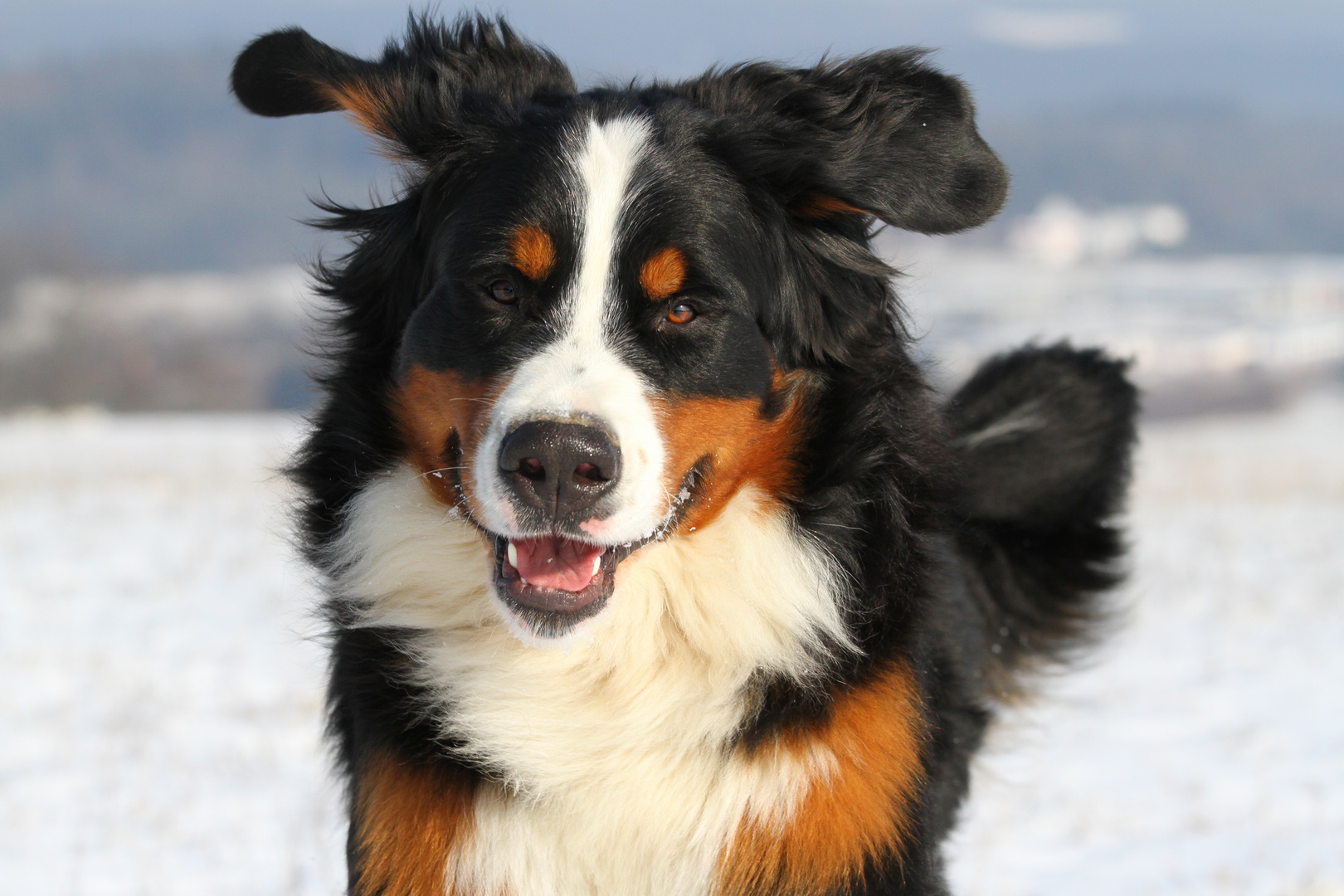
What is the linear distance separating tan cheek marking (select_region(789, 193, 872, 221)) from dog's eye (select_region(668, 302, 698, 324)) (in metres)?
0.43

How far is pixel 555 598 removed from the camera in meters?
2.61

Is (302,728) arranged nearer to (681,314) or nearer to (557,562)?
(557,562)

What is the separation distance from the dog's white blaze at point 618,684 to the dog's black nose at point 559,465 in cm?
34

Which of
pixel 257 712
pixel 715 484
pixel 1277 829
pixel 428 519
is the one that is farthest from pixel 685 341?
pixel 257 712

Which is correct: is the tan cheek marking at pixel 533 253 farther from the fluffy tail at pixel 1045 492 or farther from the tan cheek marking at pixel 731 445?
the fluffy tail at pixel 1045 492

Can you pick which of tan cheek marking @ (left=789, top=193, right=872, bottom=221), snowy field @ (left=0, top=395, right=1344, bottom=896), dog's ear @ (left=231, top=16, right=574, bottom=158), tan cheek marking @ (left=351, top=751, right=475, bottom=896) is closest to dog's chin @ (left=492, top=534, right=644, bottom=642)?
tan cheek marking @ (left=351, top=751, right=475, bottom=896)

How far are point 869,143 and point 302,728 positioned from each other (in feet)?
16.7

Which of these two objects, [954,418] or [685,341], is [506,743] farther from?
[954,418]

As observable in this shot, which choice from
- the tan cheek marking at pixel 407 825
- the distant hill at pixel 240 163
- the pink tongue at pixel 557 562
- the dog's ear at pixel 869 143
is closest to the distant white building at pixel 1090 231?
the distant hill at pixel 240 163

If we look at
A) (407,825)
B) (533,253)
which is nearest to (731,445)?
(533,253)

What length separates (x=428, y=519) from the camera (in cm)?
289

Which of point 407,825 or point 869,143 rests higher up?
point 869,143

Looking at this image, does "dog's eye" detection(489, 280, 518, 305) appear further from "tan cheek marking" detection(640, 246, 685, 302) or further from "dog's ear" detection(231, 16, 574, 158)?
"dog's ear" detection(231, 16, 574, 158)

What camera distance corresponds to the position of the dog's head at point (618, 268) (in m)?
2.53
